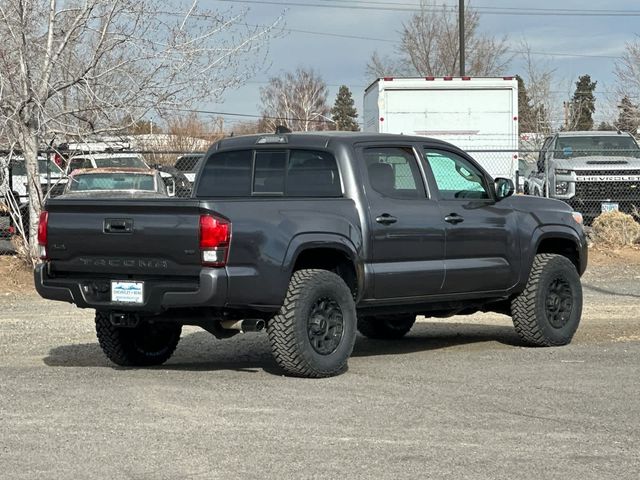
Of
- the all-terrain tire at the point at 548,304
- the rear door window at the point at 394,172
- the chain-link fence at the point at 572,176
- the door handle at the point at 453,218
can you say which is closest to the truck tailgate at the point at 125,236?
the rear door window at the point at 394,172

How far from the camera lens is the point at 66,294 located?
31.3 ft

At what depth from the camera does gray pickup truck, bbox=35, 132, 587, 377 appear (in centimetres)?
901

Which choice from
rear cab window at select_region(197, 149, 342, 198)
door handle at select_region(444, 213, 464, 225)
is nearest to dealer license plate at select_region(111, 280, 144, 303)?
rear cab window at select_region(197, 149, 342, 198)

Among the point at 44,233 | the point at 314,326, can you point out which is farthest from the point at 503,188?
the point at 44,233

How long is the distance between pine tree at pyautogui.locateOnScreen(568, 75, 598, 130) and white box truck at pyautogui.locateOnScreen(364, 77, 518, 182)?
35.1 metres

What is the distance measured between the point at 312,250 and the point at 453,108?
16967 millimetres

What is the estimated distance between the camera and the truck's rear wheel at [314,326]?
361 inches

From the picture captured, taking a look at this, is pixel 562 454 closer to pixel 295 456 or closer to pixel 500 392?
pixel 295 456

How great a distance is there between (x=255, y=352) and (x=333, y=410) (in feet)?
11.4

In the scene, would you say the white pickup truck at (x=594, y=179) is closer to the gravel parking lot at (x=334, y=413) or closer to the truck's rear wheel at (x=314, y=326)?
the gravel parking lot at (x=334, y=413)

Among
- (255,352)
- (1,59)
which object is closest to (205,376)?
(255,352)

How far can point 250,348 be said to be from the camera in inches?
463

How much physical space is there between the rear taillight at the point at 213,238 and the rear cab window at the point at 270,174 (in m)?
1.32

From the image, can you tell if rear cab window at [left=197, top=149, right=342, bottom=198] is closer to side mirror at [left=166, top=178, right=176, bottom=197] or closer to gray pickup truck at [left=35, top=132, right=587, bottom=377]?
gray pickup truck at [left=35, top=132, right=587, bottom=377]
